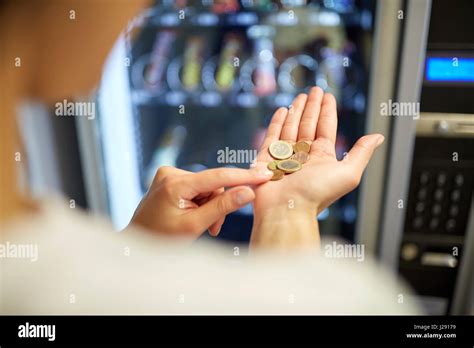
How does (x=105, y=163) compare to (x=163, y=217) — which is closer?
(x=163, y=217)

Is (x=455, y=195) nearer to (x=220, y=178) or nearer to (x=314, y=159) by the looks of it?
(x=314, y=159)

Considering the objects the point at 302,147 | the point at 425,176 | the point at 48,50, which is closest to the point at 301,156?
the point at 302,147

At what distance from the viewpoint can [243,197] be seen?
37.2 inches

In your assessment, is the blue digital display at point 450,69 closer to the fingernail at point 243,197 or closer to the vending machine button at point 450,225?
the vending machine button at point 450,225

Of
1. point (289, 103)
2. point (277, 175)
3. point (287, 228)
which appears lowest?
point (287, 228)

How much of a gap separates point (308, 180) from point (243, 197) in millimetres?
129

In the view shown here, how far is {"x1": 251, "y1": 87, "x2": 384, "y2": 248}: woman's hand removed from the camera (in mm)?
963

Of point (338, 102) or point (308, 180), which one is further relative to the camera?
point (338, 102)

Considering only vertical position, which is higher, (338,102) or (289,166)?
(338,102)

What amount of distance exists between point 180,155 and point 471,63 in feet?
2.02
